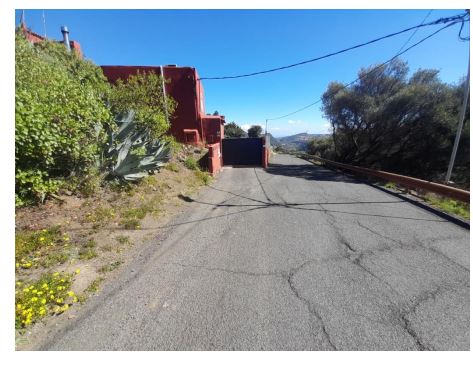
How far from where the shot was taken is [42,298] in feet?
8.70

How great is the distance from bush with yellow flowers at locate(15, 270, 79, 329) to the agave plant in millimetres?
3740

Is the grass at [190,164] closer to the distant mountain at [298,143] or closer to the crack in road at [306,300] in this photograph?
the crack in road at [306,300]

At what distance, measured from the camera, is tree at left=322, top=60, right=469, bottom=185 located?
47.2ft

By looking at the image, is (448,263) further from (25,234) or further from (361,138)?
(361,138)

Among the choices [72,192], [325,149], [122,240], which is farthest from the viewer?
[325,149]

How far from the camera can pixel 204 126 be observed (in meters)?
17.5

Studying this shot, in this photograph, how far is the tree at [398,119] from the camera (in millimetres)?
14391

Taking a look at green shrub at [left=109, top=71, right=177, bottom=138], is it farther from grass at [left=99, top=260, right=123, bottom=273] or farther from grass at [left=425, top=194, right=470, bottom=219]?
grass at [left=425, top=194, right=470, bottom=219]

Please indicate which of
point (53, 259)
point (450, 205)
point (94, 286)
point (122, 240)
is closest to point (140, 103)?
point (122, 240)

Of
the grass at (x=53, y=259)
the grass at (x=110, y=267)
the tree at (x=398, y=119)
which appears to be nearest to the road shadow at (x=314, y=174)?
the tree at (x=398, y=119)

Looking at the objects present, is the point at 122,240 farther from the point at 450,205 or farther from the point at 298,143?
the point at 298,143

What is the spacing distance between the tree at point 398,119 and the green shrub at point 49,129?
1599 cm

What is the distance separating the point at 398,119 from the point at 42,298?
19036mm
